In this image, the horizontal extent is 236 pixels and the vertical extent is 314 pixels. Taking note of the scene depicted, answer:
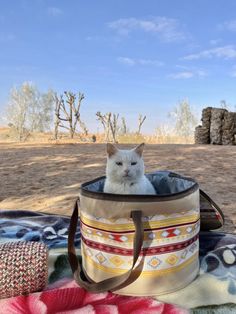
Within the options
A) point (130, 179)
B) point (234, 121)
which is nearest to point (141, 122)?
point (234, 121)

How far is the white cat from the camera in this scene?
4.95ft

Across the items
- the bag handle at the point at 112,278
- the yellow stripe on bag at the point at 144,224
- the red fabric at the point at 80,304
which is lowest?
the red fabric at the point at 80,304

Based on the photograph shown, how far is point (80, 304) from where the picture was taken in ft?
Result: 3.67

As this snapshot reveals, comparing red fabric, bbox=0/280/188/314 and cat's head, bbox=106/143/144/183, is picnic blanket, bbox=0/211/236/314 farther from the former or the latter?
cat's head, bbox=106/143/144/183

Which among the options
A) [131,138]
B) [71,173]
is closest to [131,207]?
[71,173]

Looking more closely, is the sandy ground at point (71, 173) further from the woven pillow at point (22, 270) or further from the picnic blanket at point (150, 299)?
the woven pillow at point (22, 270)

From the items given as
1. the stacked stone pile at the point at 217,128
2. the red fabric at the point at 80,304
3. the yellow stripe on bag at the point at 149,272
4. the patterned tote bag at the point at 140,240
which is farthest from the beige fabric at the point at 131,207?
the stacked stone pile at the point at 217,128

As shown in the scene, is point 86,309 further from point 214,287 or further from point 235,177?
point 235,177

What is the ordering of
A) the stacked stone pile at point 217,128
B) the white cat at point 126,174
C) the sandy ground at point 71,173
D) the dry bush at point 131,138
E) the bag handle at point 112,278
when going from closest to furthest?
1. the bag handle at point 112,278
2. the white cat at point 126,174
3. the sandy ground at point 71,173
4. the stacked stone pile at point 217,128
5. the dry bush at point 131,138

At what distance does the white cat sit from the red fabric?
486 mm

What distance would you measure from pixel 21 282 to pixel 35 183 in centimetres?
284

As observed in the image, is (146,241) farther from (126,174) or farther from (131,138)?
(131,138)

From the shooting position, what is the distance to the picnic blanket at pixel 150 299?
1.08m

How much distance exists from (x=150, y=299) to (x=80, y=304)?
0.24m
